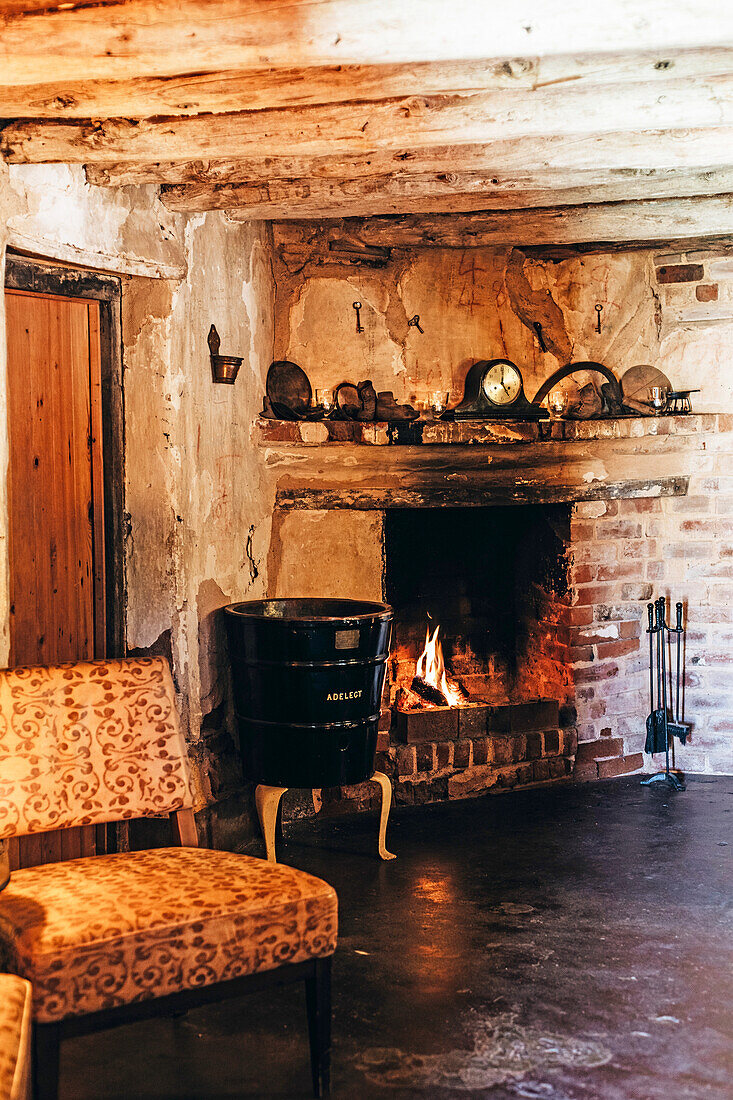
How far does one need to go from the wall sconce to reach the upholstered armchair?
1.42 m

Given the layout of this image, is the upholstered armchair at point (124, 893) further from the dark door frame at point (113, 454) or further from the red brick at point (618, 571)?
the red brick at point (618, 571)

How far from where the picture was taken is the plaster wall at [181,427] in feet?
11.2

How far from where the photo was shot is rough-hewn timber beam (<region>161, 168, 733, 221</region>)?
3352 millimetres

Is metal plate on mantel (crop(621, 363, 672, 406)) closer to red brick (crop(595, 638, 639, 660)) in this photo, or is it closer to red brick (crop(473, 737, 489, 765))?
red brick (crop(595, 638, 639, 660))

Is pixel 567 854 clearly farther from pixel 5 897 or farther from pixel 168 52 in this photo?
pixel 168 52

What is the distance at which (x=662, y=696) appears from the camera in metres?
4.91

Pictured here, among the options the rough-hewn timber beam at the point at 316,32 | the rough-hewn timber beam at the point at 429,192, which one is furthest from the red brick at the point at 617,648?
the rough-hewn timber beam at the point at 316,32

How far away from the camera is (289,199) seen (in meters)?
3.55

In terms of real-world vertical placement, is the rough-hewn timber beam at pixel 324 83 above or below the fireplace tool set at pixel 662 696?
above

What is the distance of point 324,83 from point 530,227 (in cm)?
185

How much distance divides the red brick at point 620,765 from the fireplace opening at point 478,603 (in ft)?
1.29

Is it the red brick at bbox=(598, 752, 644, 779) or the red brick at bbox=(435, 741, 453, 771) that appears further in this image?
the red brick at bbox=(598, 752, 644, 779)

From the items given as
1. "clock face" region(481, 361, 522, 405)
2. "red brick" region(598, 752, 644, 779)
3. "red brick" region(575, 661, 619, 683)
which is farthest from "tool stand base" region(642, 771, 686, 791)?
"clock face" region(481, 361, 522, 405)

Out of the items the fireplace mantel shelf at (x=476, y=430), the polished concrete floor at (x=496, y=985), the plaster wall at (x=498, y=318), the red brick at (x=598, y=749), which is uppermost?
the plaster wall at (x=498, y=318)
